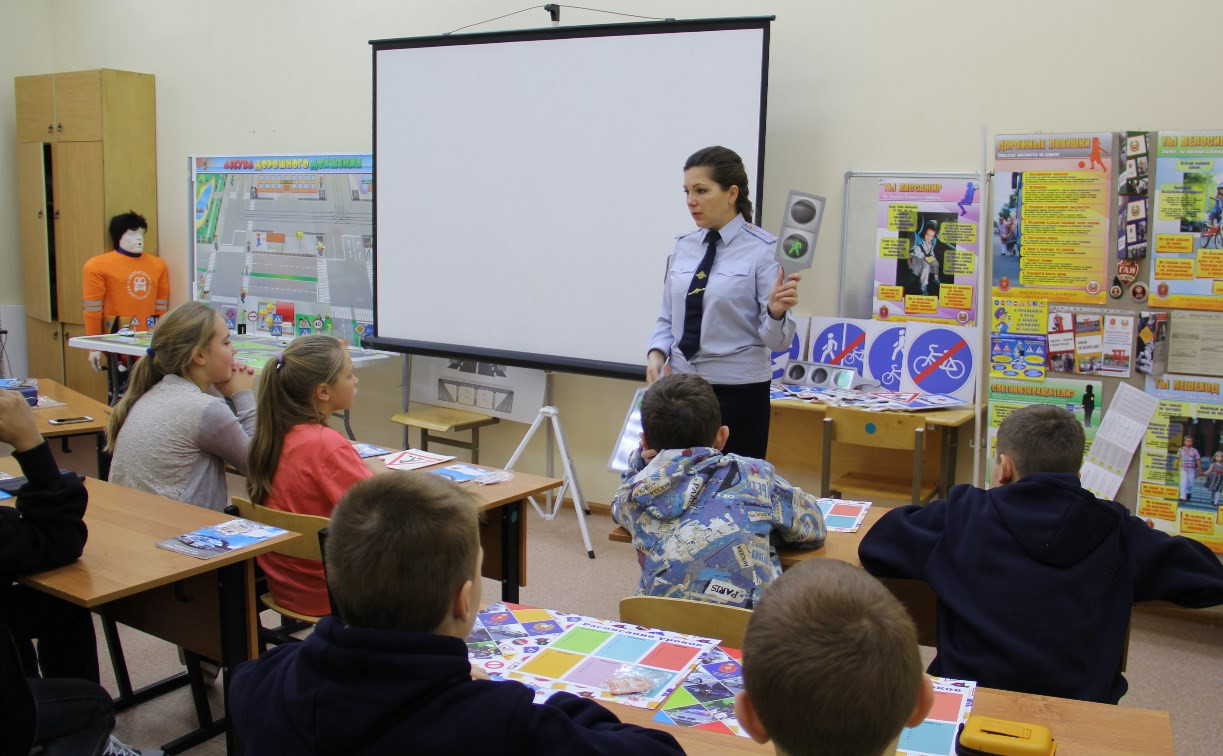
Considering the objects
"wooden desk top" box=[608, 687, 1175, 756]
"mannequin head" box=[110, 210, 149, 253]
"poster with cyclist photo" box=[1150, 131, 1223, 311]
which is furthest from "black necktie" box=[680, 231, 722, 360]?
→ "mannequin head" box=[110, 210, 149, 253]

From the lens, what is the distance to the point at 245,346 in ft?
17.9

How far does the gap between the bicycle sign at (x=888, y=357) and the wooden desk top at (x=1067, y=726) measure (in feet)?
9.43

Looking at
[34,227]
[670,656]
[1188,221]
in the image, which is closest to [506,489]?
[670,656]

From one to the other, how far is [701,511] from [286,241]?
4617 mm

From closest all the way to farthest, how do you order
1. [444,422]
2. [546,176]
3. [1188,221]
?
[1188,221], [546,176], [444,422]

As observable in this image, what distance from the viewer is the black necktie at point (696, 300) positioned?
328cm

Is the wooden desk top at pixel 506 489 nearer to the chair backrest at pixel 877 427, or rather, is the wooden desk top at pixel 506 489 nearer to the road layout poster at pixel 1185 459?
the chair backrest at pixel 877 427

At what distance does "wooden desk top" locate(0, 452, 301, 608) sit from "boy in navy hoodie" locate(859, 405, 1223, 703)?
58.9 inches

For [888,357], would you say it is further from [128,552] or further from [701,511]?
[128,552]

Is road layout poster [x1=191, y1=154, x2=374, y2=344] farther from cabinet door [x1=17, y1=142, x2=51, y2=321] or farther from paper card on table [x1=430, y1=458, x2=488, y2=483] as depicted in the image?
paper card on table [x1=430, y1=458, x2=488, y2=483]

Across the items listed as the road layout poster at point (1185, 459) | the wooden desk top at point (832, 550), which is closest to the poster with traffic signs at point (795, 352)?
the road layout poster at point (1185, 459)

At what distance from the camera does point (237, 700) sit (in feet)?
3.96

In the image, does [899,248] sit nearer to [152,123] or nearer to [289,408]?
[289,408]

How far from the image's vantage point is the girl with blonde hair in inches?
109
